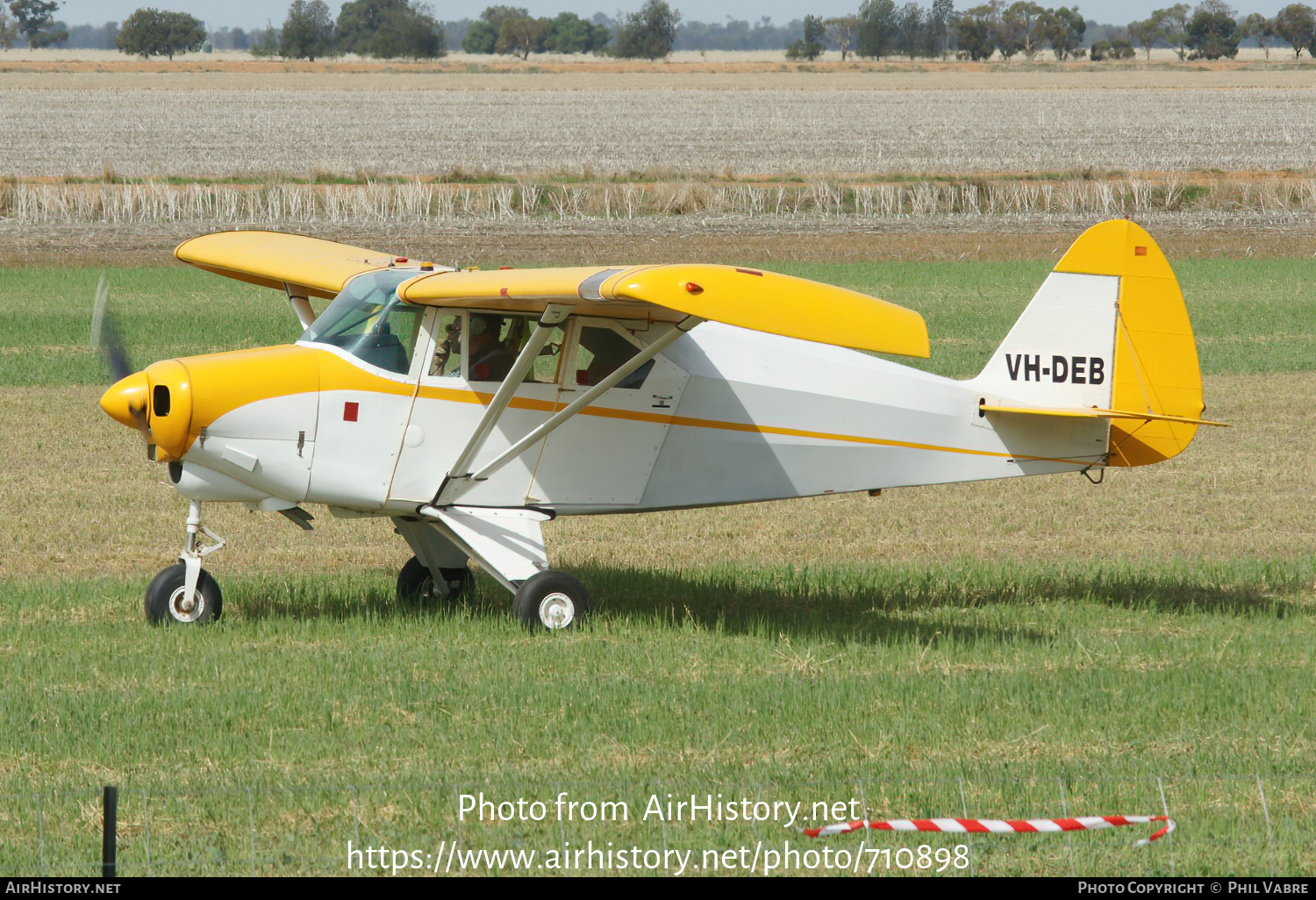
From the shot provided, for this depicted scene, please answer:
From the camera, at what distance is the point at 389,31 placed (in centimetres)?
14925

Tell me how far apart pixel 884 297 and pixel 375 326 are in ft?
63.8

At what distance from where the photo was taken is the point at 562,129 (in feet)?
224

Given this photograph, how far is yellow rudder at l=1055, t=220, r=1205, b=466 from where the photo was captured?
9.84m

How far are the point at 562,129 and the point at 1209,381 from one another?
5192 centimetres

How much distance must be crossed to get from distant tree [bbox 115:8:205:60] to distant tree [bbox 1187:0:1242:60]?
110850 millimetres

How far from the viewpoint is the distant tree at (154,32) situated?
13812 cm

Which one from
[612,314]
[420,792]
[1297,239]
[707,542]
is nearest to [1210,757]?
[420,792]

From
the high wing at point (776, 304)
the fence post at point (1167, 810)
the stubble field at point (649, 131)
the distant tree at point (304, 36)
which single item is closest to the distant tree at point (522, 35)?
the distant tree at point (304, 36)

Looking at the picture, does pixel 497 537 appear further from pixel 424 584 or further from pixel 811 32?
pixel 811 32

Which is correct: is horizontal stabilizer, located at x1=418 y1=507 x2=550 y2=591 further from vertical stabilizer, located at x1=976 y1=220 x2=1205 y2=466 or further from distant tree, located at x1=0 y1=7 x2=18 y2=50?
distant tree, located at x1=0 y1=7 x2=18 y2=50

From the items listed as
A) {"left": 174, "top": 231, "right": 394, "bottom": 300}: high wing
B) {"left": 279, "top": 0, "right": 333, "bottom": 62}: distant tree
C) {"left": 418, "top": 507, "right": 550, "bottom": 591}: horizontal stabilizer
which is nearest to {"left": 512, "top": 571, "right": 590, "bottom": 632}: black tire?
{"left": 418, "top": 507, "right": 550, "bottom": 591}: horizontal stabilizer

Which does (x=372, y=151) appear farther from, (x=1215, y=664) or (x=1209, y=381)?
(x=1215, y=664)

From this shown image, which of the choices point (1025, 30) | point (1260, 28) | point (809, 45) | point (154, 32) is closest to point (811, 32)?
point (809, 45)

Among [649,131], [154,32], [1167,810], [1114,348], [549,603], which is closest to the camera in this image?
[1167,810]
